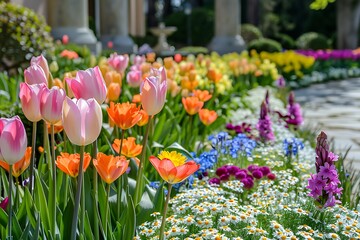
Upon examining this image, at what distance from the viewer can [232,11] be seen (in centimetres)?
2061

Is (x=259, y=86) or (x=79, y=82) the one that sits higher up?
(x=79, y=82)

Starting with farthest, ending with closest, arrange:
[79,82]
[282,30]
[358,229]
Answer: [282,30]
[358,229]
[79,82]

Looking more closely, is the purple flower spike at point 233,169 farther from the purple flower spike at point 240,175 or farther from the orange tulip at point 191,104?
the orange tulip at point 191,104

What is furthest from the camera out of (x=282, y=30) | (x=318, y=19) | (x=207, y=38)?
(x=282, y=30)

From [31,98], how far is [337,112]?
26.4 ft

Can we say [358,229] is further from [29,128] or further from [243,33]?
[243,33]

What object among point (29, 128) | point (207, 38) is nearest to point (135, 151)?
point (29, 128)

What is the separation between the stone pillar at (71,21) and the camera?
1292cm

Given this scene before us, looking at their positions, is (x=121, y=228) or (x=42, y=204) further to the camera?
(x=121, y=228)

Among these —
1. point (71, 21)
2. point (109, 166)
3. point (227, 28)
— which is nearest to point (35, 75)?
point (109, 166)

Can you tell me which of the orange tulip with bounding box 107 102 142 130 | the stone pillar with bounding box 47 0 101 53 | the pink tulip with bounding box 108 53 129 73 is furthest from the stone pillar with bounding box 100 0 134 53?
the orange tulip with bounding box 107 102 142 130

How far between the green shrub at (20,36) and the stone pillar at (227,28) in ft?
43.1

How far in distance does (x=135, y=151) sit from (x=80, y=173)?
50cm

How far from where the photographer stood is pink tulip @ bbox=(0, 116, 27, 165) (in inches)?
69.4
